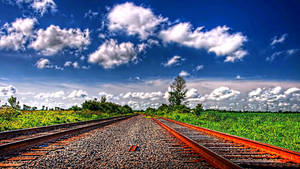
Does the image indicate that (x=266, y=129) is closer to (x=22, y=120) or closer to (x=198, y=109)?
(x=198, y=109)

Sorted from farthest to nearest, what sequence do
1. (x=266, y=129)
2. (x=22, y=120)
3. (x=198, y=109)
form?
(x=198, y=109), (x=22, y=120), (x=266, y=129)

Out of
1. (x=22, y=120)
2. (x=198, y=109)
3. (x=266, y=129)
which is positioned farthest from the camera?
→ (x=198, y=109)

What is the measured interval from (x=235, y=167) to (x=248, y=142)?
3206 mm

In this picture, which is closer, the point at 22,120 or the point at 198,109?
the point at 22,120

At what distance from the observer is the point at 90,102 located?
1821 inches

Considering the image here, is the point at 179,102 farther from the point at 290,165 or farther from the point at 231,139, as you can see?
the point at 290,165

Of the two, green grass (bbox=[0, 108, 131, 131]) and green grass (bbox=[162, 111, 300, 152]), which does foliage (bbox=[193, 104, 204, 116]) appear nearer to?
green grass (bbox=[162, 111, 300, 152])

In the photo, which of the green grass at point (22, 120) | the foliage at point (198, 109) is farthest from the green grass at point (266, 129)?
the green grass at point (22, 120)

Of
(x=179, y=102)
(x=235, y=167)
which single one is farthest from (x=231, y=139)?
(x=179, y=102)

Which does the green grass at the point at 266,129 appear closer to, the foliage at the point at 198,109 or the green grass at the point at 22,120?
the foliage at the point at 198,109

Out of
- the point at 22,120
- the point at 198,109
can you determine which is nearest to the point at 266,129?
the point at 198,109

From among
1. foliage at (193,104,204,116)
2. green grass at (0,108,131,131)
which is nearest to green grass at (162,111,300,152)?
foliage at (193,104,204,116)

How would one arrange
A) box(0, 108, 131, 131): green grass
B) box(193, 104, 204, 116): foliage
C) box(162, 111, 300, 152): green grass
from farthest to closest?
box(193, 104, 204, 116): foliage, box(0, 108, 131, 131): green grass, box(162, 111, 300, 152): green grass

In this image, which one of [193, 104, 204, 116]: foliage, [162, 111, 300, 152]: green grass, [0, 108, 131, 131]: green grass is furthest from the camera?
[193, 104, 204, 116]: foliage
